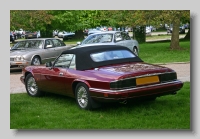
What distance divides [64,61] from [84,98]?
0.97 m

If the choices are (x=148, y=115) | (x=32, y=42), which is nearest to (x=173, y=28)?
(x=148, y=115)

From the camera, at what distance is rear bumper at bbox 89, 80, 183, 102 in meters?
7.13

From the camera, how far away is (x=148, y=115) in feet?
24.9

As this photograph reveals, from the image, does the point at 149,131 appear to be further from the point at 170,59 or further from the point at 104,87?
the point at 170,59

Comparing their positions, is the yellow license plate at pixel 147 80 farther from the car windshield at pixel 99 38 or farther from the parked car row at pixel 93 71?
the car windshield at pixel 99 38

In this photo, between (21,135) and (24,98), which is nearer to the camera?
(21,135)

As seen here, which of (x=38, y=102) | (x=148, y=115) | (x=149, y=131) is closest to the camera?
(x=149, y=131)

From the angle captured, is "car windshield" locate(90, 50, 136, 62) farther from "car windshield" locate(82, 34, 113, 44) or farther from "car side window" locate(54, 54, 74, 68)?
"car windshield" locate(82, 34, 113, 44)

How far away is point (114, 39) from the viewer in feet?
30.1

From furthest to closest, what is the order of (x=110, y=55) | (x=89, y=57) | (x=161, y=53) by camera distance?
(x=161, y=53) < (x=110, y=55) < (x=89, y=57)

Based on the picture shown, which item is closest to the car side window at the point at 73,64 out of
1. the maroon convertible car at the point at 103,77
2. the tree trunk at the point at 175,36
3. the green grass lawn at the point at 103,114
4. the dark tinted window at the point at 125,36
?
the maroon convertible car at the point at 103,77

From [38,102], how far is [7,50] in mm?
1787

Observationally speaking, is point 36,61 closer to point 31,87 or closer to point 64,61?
point 31,87

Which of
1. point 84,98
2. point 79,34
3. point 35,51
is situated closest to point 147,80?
point 84,98
